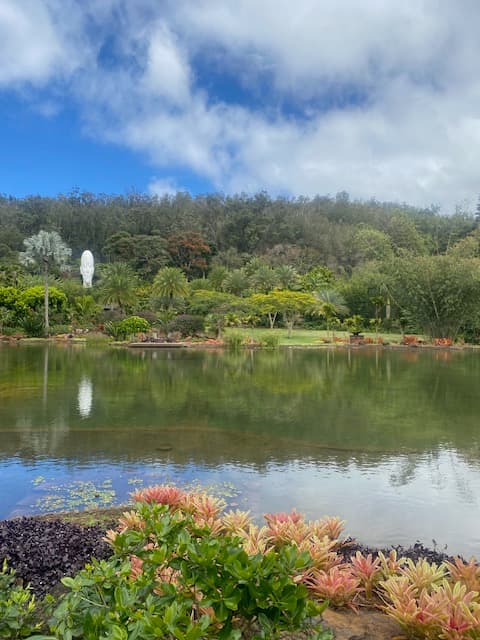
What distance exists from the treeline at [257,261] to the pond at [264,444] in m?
16.3

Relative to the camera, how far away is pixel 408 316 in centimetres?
3397

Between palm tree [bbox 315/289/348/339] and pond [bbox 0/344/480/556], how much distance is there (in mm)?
19994

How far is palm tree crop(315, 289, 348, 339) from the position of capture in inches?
1390

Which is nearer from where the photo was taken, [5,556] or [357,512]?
[5,556]

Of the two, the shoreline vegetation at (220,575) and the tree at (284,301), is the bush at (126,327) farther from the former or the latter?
the shoreline vegetation at (220,575)

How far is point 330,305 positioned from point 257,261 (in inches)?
676

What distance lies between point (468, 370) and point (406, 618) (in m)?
16.3

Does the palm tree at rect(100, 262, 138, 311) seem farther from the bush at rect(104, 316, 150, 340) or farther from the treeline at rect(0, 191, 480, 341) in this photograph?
the bush at rect(104, 316, 150, 340)

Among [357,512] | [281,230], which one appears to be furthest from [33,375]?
[281,230]

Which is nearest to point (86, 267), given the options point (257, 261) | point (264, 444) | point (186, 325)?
point (257, 261)

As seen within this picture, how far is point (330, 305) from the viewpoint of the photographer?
1380 inches

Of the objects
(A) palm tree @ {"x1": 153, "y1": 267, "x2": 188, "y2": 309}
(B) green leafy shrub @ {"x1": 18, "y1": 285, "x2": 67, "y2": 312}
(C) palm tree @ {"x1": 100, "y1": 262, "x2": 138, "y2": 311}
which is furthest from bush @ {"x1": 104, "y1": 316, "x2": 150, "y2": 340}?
(A) palm tree @ {"x1": 153, "y1": 267, "x2": 188, "y2": 309}

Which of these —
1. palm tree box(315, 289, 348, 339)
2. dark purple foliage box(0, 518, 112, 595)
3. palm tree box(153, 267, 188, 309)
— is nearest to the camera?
dark purple foliage box(0, 518, 112, 595)

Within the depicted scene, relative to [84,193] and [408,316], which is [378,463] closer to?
[408,316]
